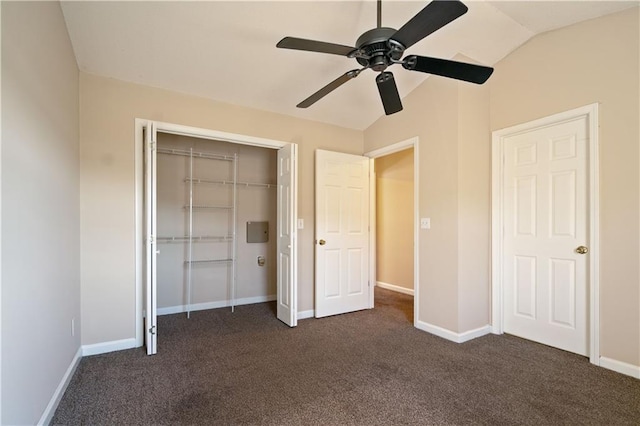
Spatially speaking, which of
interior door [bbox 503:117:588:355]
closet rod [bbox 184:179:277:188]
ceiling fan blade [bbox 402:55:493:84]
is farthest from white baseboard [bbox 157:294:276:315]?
ceiling fan blade [bbox 402:55:493:84]

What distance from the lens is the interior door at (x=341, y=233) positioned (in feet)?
12.9

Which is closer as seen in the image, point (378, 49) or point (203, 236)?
point (378, 49)

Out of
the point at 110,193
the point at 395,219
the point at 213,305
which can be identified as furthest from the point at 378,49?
the point at 395,219

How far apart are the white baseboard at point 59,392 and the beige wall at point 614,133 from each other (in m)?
3.97

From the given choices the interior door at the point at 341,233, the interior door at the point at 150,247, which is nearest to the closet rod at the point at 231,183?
the interior door at the point at 341,233

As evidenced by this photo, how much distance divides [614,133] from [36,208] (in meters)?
4.08

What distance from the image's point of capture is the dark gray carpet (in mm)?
1940

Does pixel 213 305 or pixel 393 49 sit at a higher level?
pixel 393 49

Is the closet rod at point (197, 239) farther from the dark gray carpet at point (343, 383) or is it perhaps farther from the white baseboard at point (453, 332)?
the white baseboard at point (453, 332)

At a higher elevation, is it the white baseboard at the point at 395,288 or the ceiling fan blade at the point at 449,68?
the ceiling fan blade at the point at 449,68

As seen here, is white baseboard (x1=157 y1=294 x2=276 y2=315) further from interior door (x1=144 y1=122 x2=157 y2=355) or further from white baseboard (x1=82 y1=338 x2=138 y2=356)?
interior door (x1=144 y1=122 x2=157 y2=355)

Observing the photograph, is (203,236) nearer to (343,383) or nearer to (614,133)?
(343,383)

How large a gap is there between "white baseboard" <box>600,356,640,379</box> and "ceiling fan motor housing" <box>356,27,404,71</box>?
289 centimetres

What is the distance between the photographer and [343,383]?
2320 mm
